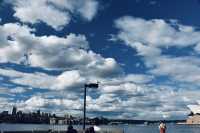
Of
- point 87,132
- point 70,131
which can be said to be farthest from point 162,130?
point 70,131

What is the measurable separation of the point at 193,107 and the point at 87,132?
596ft

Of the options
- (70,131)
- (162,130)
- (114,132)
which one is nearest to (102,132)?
(114,132)

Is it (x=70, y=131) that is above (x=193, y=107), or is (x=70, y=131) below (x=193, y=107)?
below

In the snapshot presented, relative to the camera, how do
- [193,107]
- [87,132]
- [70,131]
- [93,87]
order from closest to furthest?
[70,131]
[87,132]
[93,87]
[193,107]

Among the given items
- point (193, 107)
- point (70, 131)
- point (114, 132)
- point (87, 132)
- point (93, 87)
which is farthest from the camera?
point (193, 107)

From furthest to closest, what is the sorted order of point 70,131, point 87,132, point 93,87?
point 93,87
point 87,132
point 70,131

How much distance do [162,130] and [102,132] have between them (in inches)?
676

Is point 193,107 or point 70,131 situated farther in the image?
point 193,107

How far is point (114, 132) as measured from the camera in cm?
4247

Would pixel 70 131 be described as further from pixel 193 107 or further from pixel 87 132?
pixel 193 107

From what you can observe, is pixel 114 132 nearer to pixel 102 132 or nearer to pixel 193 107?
→ pixel 102 132

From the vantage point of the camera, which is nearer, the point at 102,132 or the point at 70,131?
the point at 70,131

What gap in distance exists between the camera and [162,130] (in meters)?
Result: 26.5

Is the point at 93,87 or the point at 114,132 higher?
the point at 93,87
